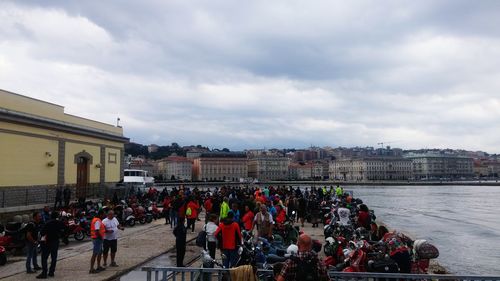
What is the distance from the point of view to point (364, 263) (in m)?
8.24

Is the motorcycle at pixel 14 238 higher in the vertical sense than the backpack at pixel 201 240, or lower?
lower

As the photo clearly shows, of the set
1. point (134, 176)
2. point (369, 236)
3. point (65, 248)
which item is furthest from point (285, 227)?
point (134, 176)

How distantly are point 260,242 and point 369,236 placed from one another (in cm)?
375

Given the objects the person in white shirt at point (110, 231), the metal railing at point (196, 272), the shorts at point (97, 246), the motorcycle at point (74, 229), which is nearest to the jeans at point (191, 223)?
the motorcycle at point (74, 229)

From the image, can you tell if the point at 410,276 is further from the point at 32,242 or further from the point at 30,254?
the point at 30,254

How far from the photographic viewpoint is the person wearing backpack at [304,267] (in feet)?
15.7

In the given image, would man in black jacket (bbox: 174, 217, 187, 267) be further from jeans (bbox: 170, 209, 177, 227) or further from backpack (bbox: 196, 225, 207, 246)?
jeans (bbox: 170, 209, 177, 227)

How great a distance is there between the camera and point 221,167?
188m

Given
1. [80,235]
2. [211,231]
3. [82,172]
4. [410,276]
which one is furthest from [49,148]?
[410,276]

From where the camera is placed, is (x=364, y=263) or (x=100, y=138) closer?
(x=364, y=263)

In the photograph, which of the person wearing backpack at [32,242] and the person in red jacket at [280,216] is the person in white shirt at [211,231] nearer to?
the person wearing backpack at [32,242]

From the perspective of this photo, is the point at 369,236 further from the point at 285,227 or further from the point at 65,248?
the point at 65,248

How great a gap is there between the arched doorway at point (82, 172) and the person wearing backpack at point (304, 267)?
27848mm

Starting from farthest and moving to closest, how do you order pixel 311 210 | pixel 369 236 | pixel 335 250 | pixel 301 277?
1. pixel 311 210
2. pixel 369 236
3. pixel 335 250
4. pixel 301 277
